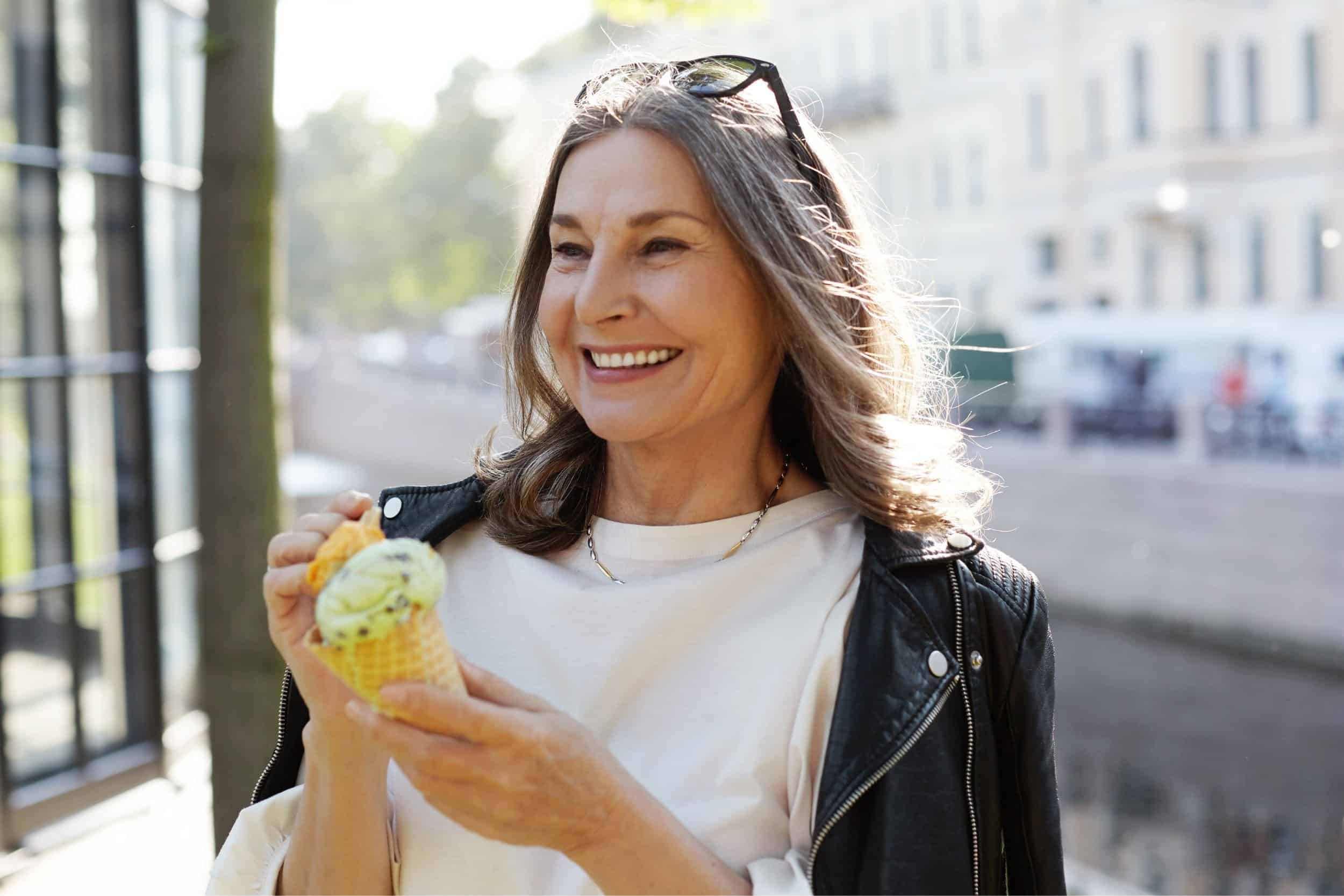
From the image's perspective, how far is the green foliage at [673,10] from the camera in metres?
5.22

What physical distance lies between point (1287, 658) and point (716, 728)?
601 inches

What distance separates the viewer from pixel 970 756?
170cm

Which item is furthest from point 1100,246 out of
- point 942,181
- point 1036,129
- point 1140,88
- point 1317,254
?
point 1317,254

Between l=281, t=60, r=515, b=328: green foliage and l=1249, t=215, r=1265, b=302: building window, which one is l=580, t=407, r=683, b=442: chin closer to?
l=1249, t=215, r=1265, b=302: building window

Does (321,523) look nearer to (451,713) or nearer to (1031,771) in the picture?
(451,713)

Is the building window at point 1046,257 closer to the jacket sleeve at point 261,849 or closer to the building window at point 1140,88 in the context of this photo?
the building window at point 1140,88

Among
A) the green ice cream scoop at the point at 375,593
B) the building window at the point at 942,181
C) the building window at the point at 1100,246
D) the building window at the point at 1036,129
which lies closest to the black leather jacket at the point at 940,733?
the green ice cream scoop at the point at 375,593

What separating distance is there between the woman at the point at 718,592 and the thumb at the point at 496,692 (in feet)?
0.09

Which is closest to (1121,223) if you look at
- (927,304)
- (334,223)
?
(927,304)

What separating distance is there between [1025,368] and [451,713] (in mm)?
21430

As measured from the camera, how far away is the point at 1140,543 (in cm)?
1725

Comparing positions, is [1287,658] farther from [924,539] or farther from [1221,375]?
[924,539]

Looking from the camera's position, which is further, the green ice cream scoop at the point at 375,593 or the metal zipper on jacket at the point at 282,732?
the metal zipper on jacket at the point at 282,732

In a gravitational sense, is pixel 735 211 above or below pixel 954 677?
above
